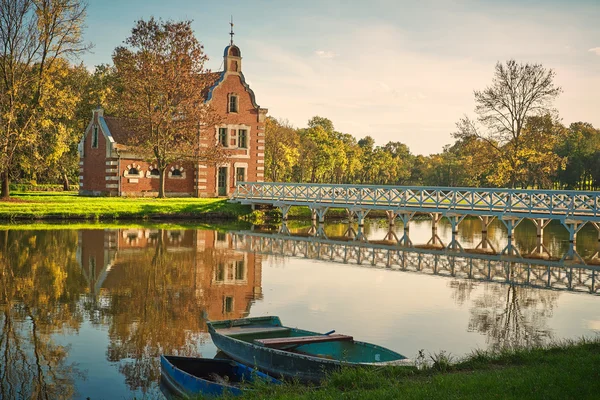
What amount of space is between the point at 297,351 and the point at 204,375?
143 cm

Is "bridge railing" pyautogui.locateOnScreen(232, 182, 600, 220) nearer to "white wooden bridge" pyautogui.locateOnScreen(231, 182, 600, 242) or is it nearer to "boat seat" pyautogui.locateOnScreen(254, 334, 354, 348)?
"white wooden bridge" pyautogui.locateOnScreen(231, 182, 600, 242)

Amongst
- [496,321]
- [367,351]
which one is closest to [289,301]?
[496,321]

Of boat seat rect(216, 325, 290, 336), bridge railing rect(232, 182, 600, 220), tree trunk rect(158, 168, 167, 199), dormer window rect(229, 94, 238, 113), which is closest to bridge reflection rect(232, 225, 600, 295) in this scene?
bridge railing rect(232, 182, 600, 220)

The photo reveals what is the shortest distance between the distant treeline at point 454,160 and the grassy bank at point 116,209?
18.2 metres

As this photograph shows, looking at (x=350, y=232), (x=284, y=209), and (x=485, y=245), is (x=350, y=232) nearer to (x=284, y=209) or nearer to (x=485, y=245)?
(x=284, y=209)

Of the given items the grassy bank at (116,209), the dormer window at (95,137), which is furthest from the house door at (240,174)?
the dormer window at (95,137)

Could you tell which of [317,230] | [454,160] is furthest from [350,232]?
[454,160]

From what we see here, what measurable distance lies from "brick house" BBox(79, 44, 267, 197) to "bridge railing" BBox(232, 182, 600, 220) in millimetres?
4113

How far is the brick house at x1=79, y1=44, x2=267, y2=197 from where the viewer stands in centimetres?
4331

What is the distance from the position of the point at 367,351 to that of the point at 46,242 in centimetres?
1859

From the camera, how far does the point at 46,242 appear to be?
80.7ft

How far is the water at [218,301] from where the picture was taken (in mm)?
10672

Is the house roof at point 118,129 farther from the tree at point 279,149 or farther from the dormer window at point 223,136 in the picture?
the tree at point 279,149

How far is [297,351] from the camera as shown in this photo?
9.66 m
